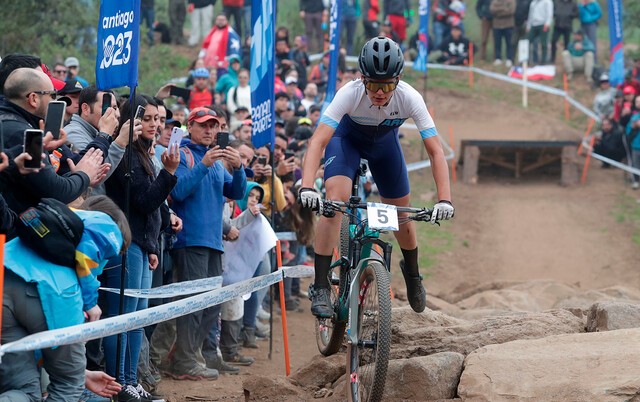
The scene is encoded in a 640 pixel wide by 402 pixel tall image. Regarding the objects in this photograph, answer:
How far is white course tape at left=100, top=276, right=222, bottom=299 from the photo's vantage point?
730 cm

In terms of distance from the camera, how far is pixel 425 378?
6973 millimetres

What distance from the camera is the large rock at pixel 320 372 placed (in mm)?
7887

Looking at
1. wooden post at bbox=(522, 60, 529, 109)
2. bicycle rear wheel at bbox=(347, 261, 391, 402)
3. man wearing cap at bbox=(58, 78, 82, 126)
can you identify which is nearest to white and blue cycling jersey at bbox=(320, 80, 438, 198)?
bicycle rear wheel at bbox=(347, 261, 391, 402)

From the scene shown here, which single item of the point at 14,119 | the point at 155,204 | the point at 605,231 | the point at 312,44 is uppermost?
the point at 312,44

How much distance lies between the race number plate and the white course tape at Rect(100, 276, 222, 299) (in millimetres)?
1885

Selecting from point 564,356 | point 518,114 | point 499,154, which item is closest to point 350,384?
point 564,356

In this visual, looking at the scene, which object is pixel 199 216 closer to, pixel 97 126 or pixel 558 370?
pixel 97 126

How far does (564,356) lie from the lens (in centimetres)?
679

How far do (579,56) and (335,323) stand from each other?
22.7 m

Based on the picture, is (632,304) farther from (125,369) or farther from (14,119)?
(14,119)

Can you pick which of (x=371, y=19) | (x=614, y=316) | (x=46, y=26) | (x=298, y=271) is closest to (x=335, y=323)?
(x=298, y=271)

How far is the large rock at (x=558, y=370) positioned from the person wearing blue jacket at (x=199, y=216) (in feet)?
8.51

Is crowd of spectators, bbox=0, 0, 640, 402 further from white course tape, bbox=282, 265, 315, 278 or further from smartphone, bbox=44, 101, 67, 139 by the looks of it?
white course tape, bbox=282, 265, 315, 278

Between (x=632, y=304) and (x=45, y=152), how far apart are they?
16.0 ft
